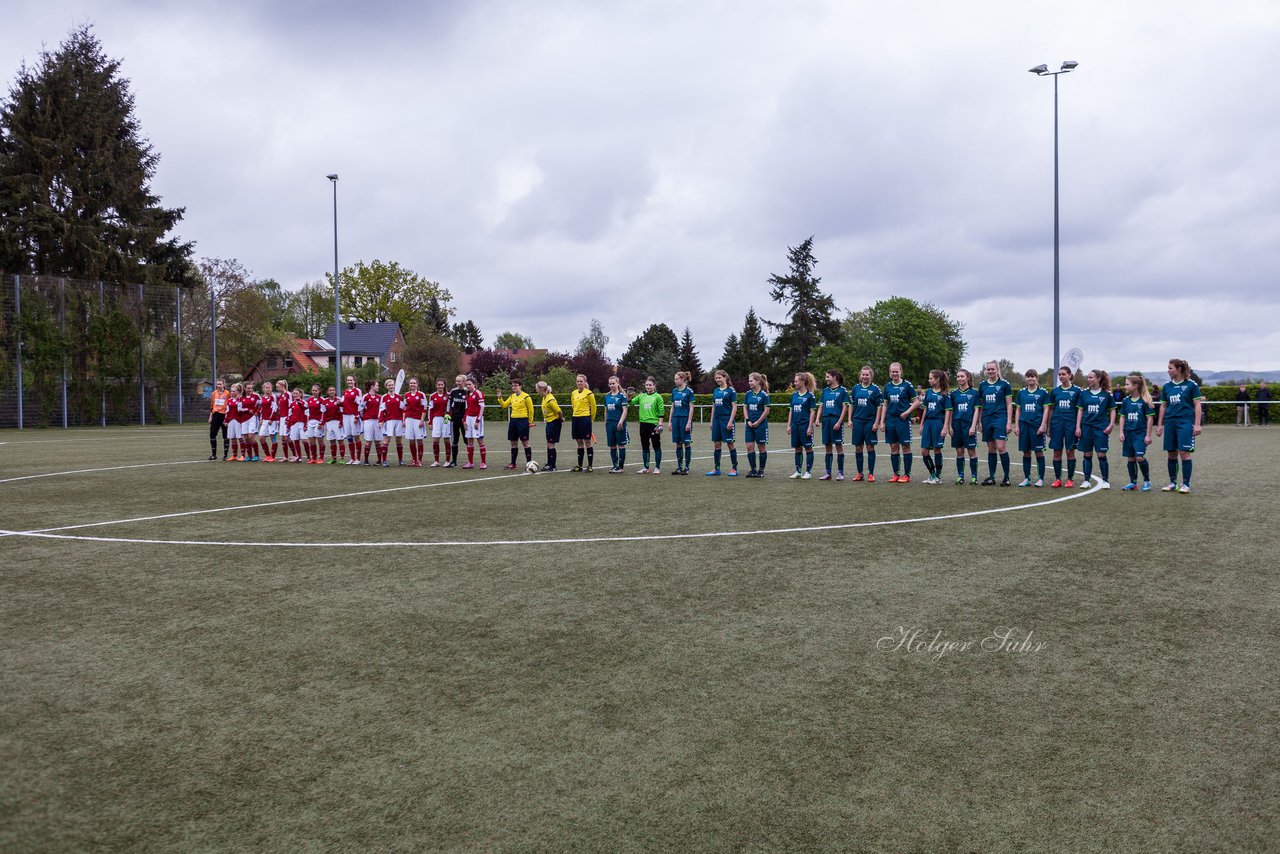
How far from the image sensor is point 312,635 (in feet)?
18.2

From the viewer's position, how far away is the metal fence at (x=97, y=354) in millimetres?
38219

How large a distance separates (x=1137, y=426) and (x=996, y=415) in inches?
80.5

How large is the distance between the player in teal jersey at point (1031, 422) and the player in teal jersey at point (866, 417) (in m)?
2.26

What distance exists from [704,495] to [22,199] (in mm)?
47488

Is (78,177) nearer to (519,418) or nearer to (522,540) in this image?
(519,418)

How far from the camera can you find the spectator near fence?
3637cm

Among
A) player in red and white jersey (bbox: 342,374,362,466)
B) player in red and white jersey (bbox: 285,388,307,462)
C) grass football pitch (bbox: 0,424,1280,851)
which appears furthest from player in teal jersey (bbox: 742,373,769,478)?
player in red and white jersey (bbox: 285,388,307,462)

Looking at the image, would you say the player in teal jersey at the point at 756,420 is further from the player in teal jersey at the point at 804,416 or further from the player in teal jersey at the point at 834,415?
the player in teal jersey at the point at 834,415

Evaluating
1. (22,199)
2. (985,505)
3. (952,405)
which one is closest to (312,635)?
(985,505)

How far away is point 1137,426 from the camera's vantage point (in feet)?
43.7

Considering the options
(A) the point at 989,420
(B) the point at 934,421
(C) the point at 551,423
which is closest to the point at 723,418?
(C) the point at 551,423

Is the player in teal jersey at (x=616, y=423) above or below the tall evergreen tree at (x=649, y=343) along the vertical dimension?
below

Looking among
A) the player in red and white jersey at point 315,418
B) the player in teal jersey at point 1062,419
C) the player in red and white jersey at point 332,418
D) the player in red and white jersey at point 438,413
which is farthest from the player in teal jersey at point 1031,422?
the player in red and white jersey at point 315,418

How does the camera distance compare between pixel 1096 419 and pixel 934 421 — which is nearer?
pixel 1096 419
